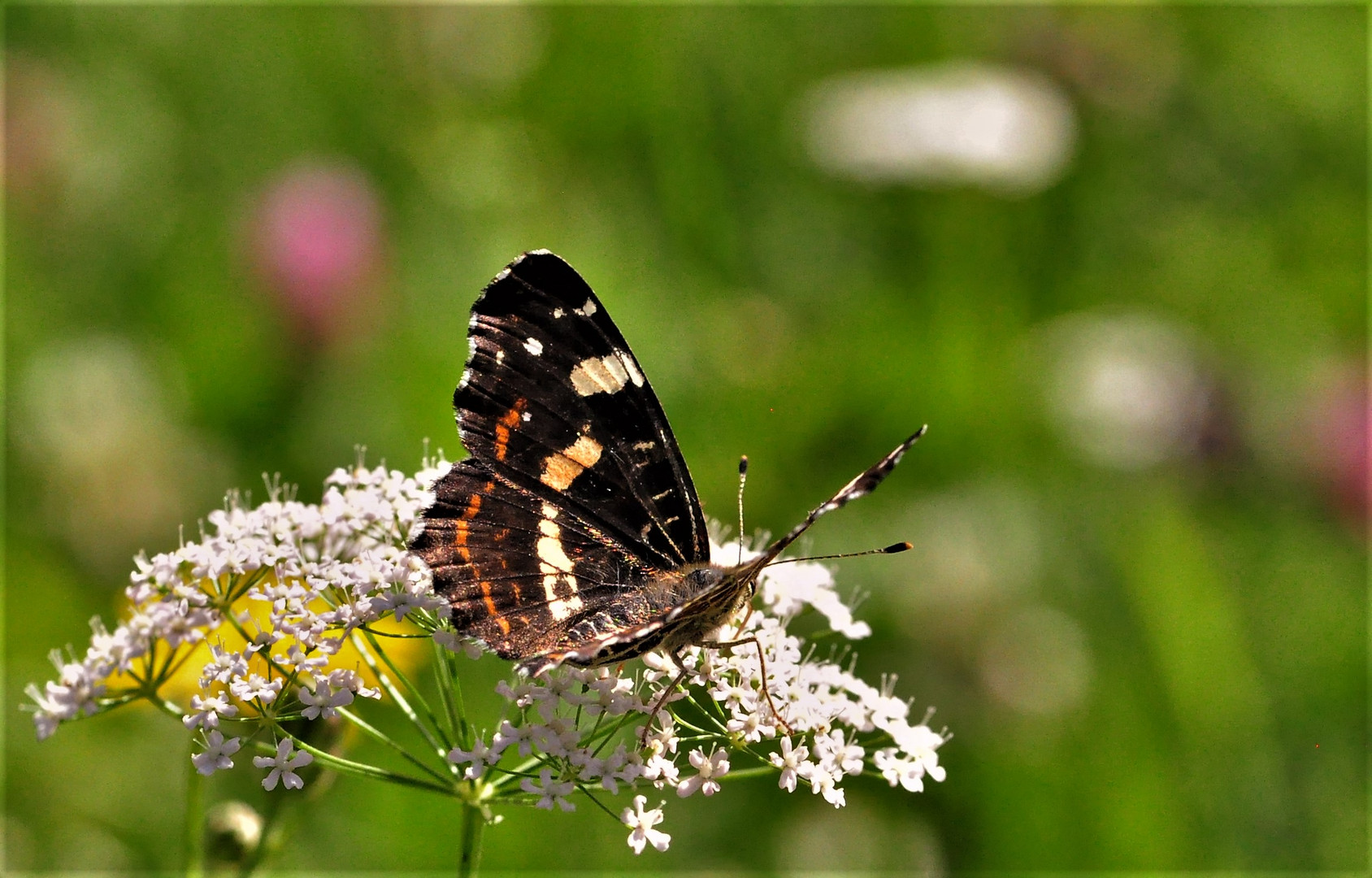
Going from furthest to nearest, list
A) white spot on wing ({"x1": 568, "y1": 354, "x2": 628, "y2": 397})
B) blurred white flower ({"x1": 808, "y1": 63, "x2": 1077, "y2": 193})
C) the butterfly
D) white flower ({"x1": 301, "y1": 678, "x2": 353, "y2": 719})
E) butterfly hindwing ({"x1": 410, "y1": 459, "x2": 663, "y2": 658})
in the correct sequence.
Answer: blurred white flower ({"x1": 808, "y1": 63, "x2": 1077, "y2": 193}) → white spot on wing ({"x1": 568, "y1": 354, "x2": 628, "y2": 397}) → the butterfly → butterfly hindwing ({"x1": 410, "y1": 459, "x2": 663, "y2": 658}) → white flower ({"x1": 301, "y1": 678, "x2": 353, "y2": 719})

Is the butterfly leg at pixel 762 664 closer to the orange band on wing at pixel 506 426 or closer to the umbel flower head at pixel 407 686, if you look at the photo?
the umbel flower head at pixel 407 686

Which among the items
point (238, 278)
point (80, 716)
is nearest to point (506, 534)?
point (80, 716)

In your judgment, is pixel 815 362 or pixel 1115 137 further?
pixel 1115 137

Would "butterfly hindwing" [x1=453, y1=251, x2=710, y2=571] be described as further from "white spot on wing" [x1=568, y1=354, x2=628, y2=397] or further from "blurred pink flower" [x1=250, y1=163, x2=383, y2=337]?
"blurred pink flower" [x1=250, y1=163, x2=383, y2=337]

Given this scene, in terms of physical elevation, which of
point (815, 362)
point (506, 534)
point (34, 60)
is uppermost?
point (34, 60)

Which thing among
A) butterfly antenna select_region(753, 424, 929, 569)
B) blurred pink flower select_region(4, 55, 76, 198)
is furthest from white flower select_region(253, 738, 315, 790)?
blurred pink flower select_region(4, 55, 76, 198)

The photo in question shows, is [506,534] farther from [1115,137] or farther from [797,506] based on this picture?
[1115,137]

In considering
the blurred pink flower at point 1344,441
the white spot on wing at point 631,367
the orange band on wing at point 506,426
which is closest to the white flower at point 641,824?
the orange band on wing at point 506,426
